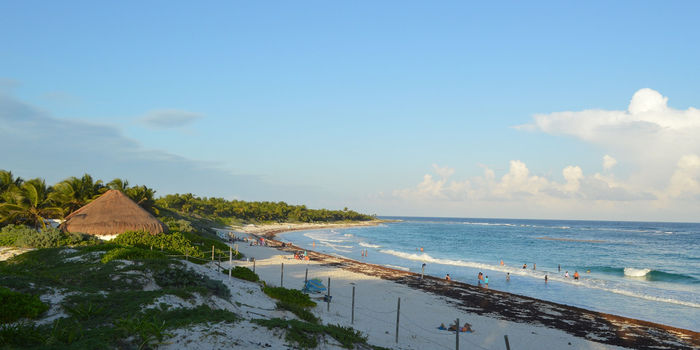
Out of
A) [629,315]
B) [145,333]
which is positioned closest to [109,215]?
[145,333]

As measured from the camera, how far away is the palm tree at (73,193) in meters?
33.8

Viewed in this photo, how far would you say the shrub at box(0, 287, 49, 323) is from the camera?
32.1 feet

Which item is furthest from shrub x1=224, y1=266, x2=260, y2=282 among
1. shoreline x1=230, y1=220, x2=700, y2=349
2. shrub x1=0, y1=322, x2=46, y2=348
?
shrub x1=0, y1=322, x2=46, y2=348

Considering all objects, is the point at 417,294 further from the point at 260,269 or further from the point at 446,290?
the point at 260,269

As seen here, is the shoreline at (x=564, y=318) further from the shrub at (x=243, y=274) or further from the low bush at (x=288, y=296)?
the shrub at (x=243, y=274)

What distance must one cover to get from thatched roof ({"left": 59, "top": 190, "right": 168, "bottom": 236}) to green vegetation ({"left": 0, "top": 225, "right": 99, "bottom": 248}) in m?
1.37

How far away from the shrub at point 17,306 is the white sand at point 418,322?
32.7 ft

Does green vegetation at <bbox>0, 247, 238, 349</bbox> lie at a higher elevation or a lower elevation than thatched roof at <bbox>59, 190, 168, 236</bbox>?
lower

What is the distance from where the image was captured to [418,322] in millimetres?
20703

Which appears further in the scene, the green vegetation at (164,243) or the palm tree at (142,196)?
the palm tree at (142,196)

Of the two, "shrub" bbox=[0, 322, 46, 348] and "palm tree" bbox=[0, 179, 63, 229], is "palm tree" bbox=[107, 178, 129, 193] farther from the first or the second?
"shrub" bbox=[0, 322, 46, 348]

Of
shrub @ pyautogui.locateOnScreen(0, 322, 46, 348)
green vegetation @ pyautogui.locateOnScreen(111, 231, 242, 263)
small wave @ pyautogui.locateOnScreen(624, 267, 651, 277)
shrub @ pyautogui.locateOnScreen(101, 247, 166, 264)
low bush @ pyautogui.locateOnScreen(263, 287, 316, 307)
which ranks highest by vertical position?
shrub @ pyautogui.locateOnScreen(0, 322, 46, 348)

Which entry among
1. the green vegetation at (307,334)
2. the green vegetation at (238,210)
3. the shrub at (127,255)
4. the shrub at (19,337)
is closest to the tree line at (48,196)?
the shrub at (127,255)

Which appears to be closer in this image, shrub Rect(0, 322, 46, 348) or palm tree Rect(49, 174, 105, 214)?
shrub Rect(0, 322, 46, 348)
